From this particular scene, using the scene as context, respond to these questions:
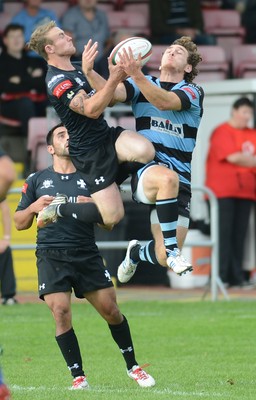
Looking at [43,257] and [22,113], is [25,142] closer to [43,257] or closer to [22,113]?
[22,113]

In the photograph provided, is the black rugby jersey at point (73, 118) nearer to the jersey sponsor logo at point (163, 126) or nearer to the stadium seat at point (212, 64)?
the jersey sponsor logo at point (163, 126)

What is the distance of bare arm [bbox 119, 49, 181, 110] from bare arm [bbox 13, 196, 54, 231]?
40.8 inches

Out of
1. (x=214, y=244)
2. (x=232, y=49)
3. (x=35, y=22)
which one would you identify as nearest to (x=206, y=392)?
(x=214, y=244)

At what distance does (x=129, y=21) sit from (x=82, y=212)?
11571 mm

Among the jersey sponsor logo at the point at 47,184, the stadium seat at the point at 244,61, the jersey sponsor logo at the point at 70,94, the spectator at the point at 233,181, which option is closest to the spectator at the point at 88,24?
the stadium seat at the point at 244,61

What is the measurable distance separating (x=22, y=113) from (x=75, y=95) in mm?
8929

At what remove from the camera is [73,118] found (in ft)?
29.5

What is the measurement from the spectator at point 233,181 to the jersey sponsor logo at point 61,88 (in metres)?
7.51

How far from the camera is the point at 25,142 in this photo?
17922mm

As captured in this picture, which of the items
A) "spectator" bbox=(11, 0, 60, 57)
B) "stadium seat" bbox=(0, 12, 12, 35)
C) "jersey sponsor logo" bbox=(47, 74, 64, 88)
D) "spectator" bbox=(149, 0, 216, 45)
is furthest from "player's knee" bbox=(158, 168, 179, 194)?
"spectator" bbox=(149, 0, 216, 45)

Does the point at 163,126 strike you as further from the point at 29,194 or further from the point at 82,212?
the point at 29,194

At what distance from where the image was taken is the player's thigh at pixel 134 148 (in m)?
8.92

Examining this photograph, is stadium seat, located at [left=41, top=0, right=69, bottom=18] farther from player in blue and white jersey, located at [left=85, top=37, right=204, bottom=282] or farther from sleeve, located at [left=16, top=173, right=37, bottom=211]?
sleeve, located at [left=16, top=173, right=37, bottom=211]

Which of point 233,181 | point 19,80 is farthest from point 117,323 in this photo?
point 19,80
